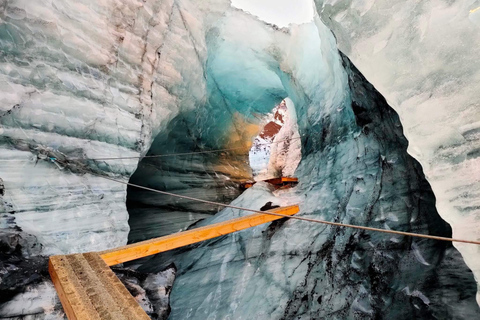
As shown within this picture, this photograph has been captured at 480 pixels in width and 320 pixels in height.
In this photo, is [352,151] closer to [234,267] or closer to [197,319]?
[234,267]

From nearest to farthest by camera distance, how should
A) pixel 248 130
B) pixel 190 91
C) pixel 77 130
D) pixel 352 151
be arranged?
pixel 77 130 < pixel 352 151 < pixel 190 91 < pixel 248 130

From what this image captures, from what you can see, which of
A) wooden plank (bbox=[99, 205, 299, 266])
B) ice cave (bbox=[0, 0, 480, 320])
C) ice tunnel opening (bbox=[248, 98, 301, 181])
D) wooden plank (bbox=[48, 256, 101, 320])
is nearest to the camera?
wooden plank (bbox=[48, 256, 101, 320])

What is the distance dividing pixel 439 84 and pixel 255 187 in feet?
15.5

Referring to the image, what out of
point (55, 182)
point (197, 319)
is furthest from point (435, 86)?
point (55, 182)

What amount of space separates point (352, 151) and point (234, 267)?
→ 3.04 metres

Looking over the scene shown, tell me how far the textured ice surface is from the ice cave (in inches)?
0.5

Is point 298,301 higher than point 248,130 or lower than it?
lower

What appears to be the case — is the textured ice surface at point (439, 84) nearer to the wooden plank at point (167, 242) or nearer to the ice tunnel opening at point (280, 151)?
the wooden plank at point (167, 242)

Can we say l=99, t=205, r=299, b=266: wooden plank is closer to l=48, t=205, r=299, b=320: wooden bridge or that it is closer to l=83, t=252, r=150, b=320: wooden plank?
l=48, t=205, r=299, b=320: wooden bridge

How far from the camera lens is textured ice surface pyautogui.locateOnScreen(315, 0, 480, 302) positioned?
233 centimetres

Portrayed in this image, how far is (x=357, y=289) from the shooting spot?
148 inches

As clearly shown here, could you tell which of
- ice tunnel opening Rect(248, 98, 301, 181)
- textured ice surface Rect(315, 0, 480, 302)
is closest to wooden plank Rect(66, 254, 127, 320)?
textured ice surface Rect(315, 0, 480, 302)

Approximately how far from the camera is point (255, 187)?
6.84 m

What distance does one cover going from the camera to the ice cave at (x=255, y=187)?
2475 mm
